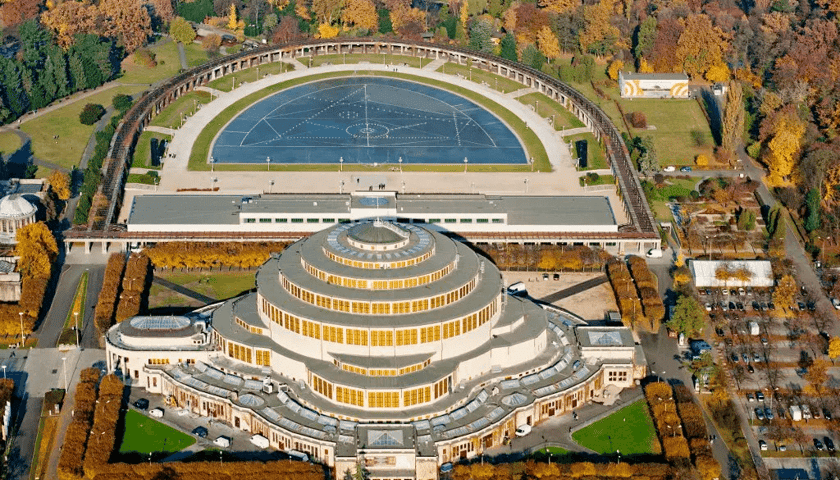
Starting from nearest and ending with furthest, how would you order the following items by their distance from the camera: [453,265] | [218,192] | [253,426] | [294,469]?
1. [294,469]
2. [253,426]
3. [453,265]
4. [218,192]

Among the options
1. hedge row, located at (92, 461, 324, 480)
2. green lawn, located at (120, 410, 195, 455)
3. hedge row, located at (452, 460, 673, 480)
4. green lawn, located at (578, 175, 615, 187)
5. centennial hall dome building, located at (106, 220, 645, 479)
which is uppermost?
green lawn, located at (578, 175, 615, 187)

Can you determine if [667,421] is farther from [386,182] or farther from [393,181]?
[393,181]

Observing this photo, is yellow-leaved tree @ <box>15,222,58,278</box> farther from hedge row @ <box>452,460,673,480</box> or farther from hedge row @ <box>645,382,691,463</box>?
hedge row @ <box>645,382,691,463</box>

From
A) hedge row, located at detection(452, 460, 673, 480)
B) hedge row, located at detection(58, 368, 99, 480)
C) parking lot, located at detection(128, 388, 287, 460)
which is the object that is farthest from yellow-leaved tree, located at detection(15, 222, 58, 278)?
hedge row, located at detection(452, 460, 673, 480)

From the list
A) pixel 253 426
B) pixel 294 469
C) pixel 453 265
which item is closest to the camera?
pixel 294 469

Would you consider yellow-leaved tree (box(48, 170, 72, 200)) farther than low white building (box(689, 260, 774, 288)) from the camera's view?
Yes

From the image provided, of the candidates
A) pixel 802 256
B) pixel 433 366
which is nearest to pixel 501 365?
pixel 433 366

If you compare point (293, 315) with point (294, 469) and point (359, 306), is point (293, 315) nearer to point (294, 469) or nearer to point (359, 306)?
point (359, 306)
